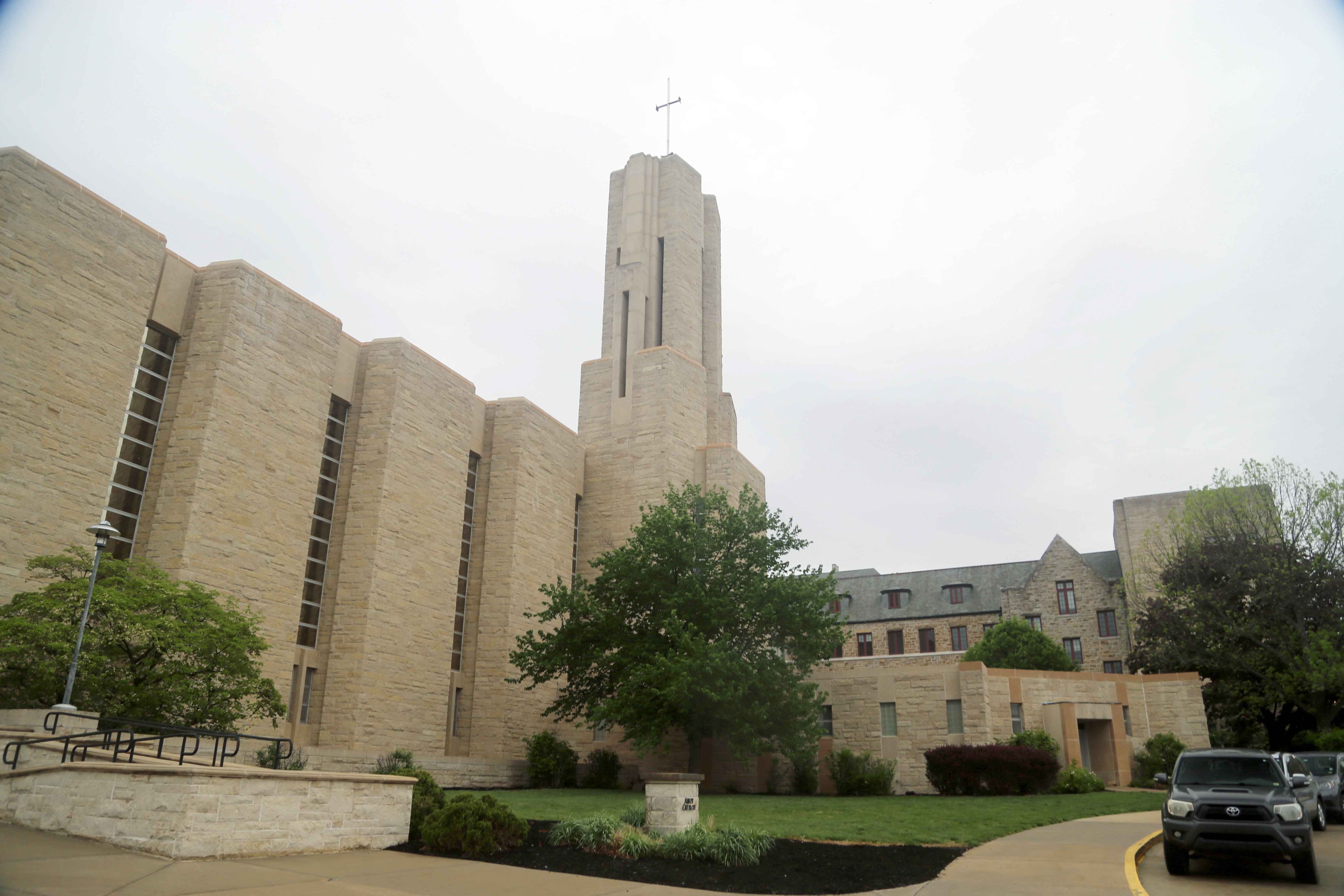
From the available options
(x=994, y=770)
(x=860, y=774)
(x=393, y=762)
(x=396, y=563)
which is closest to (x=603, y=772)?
(x=393, y=762)

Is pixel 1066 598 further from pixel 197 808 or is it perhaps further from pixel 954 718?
pixel 197 808

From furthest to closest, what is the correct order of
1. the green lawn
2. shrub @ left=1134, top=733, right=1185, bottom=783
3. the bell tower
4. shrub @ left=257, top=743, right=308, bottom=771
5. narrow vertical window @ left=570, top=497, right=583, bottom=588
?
the bell tower, narrow vertical window @ left=570, top=497, right=583, bottom=588, shrub @ left=1134, top=733, right=1185, bottom=783, shrub @ left=257, top=743, right=308, bottom=771, the green lawn

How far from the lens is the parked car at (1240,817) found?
36.4 ft

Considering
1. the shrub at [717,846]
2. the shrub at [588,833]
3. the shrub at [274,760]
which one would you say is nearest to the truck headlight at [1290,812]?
the shrub at [717,846]

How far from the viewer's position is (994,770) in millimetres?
26656

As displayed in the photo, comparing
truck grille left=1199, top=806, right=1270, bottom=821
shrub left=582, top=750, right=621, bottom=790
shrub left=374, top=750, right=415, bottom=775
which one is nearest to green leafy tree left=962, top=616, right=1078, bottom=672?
shrub left=582, top=750, right=621, bottom=790

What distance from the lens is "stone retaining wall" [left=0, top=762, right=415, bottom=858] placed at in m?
10.4

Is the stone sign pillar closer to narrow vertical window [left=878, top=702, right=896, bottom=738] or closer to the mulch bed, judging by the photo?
the mulch bed

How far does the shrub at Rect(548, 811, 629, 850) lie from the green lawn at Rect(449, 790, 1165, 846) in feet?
7.64

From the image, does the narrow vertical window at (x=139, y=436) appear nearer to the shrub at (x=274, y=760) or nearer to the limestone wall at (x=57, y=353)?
the limestone wall at (x=57, y=353)

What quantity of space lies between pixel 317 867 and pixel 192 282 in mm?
22177

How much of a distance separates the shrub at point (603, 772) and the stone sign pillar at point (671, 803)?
20405mm

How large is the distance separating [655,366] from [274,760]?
26.3m

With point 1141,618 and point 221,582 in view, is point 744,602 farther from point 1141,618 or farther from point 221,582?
point 1141,618
